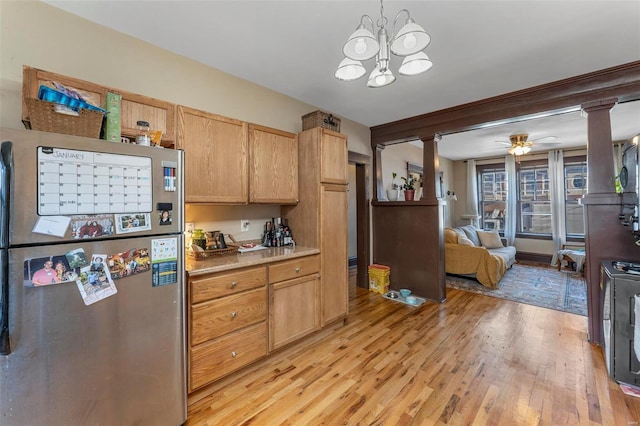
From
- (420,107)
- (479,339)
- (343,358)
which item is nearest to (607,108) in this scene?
(420,107)

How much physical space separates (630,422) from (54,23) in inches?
175

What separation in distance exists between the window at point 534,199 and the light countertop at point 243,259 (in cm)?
624

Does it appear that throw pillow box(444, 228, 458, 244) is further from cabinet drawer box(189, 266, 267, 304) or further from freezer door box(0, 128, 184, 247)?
freezer door box(0, 128, 184, 247)

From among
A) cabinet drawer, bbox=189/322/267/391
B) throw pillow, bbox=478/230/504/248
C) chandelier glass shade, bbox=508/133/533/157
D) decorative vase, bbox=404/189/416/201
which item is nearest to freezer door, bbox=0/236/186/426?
cabinet drawer, bbox=189/322/267/391

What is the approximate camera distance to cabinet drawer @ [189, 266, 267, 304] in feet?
5.83

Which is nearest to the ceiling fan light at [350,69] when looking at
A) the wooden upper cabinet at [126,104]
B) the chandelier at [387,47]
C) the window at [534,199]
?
the chandelier at [387,47]

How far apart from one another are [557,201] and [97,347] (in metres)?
7.78

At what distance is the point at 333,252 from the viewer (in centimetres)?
282

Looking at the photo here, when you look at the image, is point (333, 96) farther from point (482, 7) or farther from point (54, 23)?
point (54, 23)

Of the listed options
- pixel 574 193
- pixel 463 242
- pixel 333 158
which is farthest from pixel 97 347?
pixel 574 193

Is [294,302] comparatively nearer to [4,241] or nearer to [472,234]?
[4,241]

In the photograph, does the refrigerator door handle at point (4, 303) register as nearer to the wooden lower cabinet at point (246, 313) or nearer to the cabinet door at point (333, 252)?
the wooden lower cabinet at point (246, 313)

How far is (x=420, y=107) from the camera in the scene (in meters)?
3.49

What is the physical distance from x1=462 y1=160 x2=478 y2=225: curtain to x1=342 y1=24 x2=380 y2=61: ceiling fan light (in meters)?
6.55
